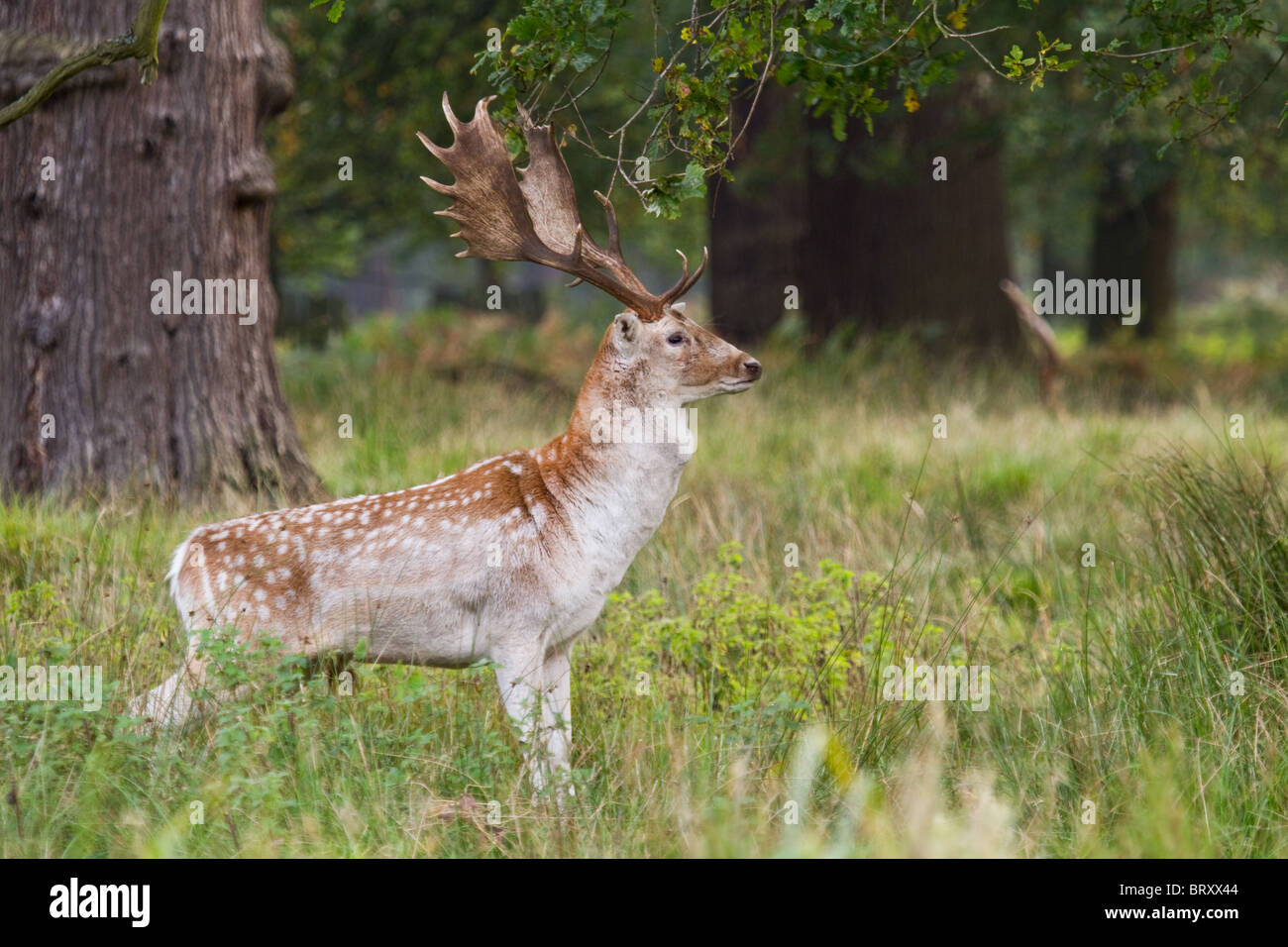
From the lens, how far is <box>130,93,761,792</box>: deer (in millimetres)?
4727

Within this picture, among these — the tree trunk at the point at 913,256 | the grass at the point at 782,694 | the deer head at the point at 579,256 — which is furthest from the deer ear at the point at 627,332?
the tree trunk at the point at 913,256

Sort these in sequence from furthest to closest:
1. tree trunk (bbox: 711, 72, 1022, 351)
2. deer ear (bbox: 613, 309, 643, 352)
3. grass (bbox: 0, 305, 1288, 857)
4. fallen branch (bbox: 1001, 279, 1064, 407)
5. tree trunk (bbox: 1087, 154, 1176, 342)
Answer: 1. tree trunk (bbox: 1087, 154, 1176, 342)
2. tree trunk (bbox: 711, 72, 1022, 351)
3. fallen branch (bbox: 1001, 279, 1064, 407)
4. deer ear (bbox: 613, 309, 643, 352)
5. grass (bbox: 0, 305, 1288, 857)

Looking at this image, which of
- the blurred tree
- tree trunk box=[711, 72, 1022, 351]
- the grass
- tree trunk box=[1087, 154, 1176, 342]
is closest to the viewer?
the grass

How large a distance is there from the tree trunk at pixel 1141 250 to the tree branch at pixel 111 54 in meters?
12.2

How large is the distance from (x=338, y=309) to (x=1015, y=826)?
14.1m

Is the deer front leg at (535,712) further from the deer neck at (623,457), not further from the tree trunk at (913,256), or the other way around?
the tree trunk at (913,256)

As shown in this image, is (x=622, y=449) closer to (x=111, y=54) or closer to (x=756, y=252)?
(x=111, y=54)

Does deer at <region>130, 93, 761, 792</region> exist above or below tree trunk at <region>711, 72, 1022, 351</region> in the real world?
below

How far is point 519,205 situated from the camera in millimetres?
5293

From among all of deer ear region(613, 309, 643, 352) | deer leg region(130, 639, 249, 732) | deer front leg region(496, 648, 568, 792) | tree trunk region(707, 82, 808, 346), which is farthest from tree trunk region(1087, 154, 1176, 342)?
deer leg region(130, 639, 249, 732)

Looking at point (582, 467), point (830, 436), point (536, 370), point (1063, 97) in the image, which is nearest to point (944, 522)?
point (830, 436)

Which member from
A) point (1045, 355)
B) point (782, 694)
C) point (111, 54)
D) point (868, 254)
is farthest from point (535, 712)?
point (868, 254)

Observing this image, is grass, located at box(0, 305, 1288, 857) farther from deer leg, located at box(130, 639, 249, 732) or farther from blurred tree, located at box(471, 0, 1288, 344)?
blurred tree, located at box(471, 0, 1288, 344)

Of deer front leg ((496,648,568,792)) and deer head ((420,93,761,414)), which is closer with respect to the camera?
deer front leg ((496,648,568,792))
